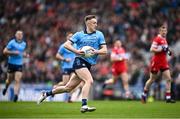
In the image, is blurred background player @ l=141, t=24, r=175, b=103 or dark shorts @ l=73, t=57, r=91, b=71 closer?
dark shorts @ l=73, t=57, r=91, b=71

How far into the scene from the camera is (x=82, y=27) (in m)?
40.6

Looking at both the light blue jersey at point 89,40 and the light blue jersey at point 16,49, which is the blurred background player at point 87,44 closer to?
the light blue jersey at point 89,40

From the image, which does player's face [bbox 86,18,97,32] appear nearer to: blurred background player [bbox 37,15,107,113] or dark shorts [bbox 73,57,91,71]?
blurred background player [bbox 37,15,107,113]

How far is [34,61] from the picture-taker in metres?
38.7

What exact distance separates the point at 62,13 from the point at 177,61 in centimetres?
1075

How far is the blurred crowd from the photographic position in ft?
119

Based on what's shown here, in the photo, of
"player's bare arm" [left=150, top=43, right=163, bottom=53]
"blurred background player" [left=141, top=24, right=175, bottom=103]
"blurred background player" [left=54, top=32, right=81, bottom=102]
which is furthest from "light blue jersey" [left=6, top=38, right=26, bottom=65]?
"player's bare arm" [left=150, top=43, right=163, bottom=53]

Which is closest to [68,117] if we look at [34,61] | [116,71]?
[116,71]

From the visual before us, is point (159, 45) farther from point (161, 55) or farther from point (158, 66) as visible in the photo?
point (158, 66)

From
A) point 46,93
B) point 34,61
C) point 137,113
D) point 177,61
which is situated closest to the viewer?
point 137,113

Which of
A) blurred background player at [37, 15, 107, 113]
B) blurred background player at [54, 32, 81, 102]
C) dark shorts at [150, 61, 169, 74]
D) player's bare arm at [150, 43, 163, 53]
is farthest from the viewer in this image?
blurred background player at [54, 32, 81, 102]

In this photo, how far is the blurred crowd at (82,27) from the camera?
3639 centimetres

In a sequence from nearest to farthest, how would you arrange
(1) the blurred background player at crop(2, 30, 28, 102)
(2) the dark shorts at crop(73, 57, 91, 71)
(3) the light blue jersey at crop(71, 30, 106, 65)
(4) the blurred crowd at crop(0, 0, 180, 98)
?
(2) the dark shorts at crop(73, 57, 91, 71) → (3) the light blue jersey at crop(71, 30, 106, 65) → (1) the blurred background player at crop(2, 30, 28, 102) → (4) the blurred crowd at crop(0, 0, 180, 98)

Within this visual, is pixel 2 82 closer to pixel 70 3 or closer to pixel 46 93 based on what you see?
pixel 70 3
